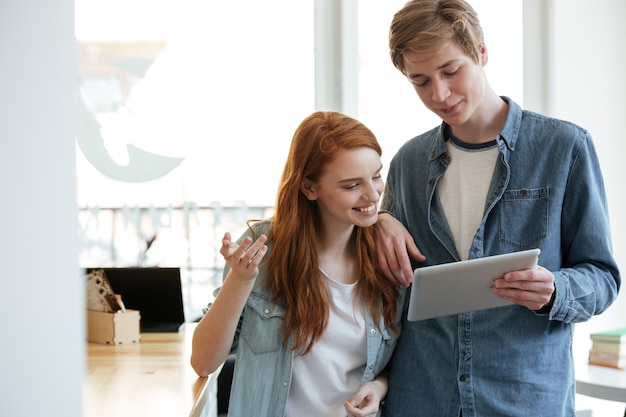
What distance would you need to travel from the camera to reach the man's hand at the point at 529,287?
130 cm

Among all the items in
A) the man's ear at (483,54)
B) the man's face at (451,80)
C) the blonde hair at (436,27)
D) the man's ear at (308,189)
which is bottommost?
the man's ear at (308,189)

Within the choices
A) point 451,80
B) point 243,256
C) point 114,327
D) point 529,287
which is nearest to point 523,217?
point 529,287

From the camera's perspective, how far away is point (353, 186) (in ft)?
5.12

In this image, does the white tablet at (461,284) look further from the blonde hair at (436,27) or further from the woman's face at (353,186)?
the blonde hair at (436,27)

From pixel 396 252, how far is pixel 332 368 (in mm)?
294

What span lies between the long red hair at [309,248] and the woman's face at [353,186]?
20 mm

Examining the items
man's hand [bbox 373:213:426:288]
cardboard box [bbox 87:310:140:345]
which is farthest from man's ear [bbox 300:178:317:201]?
cardboard box [bbox 87:310:140:345]

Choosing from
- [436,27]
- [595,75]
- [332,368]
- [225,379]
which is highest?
[595,75]

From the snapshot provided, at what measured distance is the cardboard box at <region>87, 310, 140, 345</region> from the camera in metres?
2.42

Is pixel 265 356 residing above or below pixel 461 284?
below

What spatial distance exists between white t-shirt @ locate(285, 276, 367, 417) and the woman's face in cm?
22

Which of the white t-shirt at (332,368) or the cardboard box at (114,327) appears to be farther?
the cardboard box at (114,327)

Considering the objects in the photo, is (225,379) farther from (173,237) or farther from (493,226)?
(493,226)

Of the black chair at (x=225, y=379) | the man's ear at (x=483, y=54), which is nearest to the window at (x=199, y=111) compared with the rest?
the black chair at (x=225, y=379)
